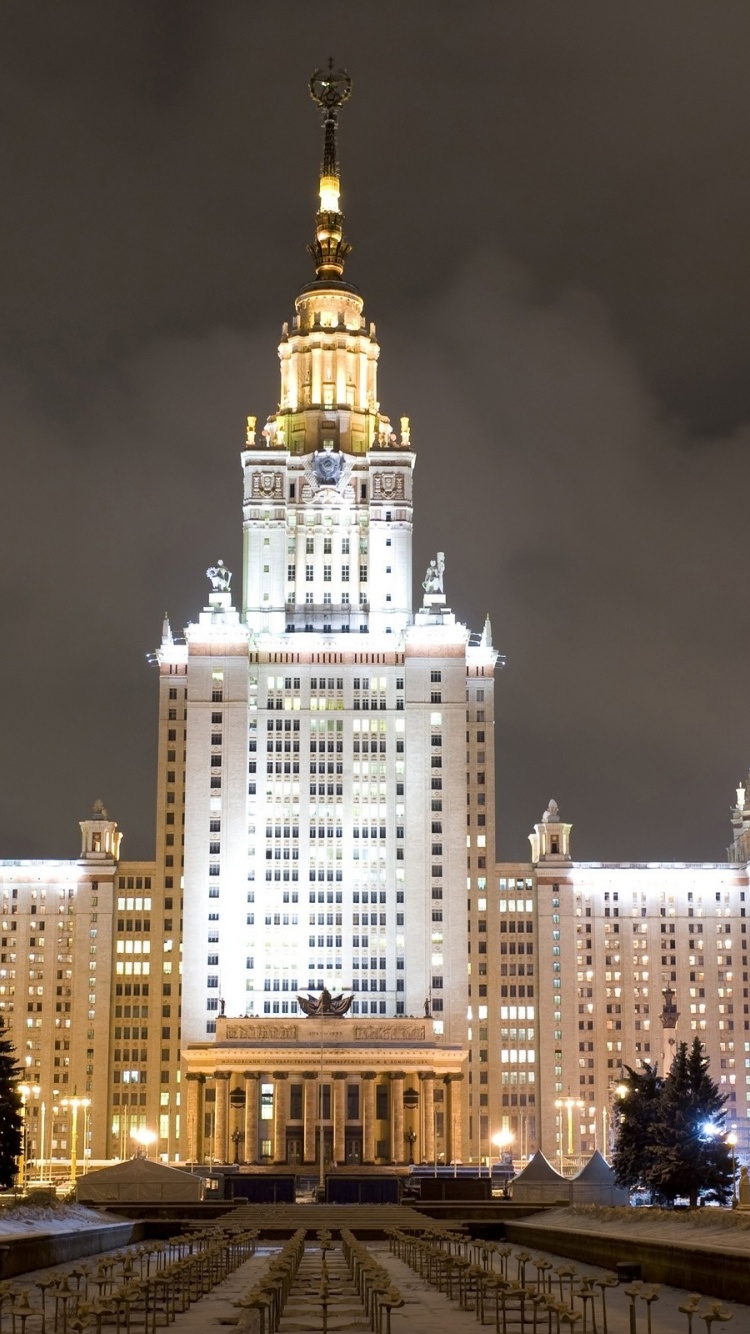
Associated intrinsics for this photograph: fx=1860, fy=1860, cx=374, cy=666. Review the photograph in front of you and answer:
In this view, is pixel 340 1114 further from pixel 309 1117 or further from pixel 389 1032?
pixel 389 1032

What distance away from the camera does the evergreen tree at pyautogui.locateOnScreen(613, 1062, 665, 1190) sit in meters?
88.7

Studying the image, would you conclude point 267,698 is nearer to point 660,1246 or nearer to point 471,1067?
point 471,1067

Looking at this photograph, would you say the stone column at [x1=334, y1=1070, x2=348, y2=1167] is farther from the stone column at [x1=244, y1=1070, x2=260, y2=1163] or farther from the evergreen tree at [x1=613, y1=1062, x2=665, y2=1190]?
the evergreen tree at [x1=613, y1=1062, x2=665, y2=1190]

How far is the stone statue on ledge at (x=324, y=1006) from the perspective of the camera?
564ft

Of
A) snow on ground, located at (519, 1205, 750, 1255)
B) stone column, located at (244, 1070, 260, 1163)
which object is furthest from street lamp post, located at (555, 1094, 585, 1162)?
snow on ground, located at (519, 1205, 750, 1255)

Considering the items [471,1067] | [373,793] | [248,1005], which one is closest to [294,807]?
[373,793]

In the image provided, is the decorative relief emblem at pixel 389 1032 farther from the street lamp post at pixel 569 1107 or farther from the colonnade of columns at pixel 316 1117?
the street lamp post at pixel 569 1107

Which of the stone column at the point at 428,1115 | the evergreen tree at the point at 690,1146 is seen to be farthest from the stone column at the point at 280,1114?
the evergreen tree at the point at 690,1146

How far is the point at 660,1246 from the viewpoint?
4841 cm

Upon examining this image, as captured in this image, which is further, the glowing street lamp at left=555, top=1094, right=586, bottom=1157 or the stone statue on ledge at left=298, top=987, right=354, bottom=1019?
the glowing street lamp at left=555, top=1094, right=586, bottom=1157

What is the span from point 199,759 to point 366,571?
1038 inches

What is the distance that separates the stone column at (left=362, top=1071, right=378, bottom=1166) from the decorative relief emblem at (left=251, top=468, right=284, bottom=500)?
60315 millimetres

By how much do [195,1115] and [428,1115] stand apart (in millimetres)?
21584

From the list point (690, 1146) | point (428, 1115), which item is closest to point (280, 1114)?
point (428, 1115)
